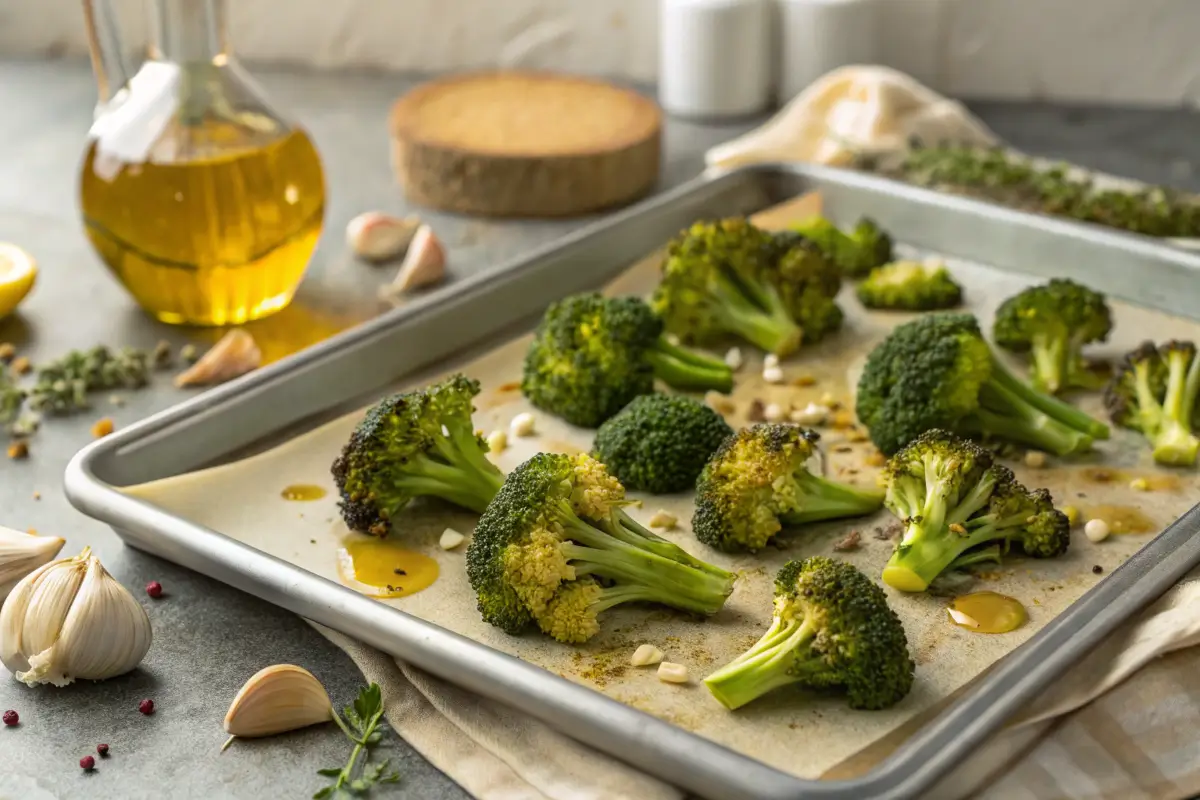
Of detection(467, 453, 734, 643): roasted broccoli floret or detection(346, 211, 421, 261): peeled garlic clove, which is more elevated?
detection(467, 453, 734, 643): roasted broccoli floret

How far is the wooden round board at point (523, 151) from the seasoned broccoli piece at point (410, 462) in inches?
40.8

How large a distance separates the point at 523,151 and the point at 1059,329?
1075 millimetres

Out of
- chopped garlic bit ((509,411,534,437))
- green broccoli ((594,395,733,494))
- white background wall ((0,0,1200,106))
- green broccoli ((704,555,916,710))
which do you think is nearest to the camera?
green broccoli ((704,555,916,710))

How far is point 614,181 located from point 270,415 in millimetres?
1071

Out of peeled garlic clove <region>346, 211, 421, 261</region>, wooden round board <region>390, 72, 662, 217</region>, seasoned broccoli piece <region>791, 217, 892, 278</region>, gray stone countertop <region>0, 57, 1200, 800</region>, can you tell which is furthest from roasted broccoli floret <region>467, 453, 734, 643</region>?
wooden round board <region>390, 72, 662, 217</region>

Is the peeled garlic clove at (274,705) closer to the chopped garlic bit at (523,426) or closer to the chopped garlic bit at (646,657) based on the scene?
the chopped garlic bit at (646,657)

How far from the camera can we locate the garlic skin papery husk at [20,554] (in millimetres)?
1463

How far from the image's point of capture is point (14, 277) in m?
2.17

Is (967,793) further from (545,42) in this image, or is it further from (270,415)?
(545,42)

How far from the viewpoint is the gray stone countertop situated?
1.25 metres

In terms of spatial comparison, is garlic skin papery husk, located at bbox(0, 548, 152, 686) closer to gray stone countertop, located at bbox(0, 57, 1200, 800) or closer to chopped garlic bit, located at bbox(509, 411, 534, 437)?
gray stone countertop, located at bbox(0, 57, 1200, 800)

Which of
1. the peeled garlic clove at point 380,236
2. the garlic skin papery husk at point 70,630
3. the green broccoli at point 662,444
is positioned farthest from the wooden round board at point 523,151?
the garlic skin papery husk at point 70,630

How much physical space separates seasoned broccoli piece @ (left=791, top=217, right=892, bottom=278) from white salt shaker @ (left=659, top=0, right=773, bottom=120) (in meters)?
0.95

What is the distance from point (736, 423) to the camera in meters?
1.82
